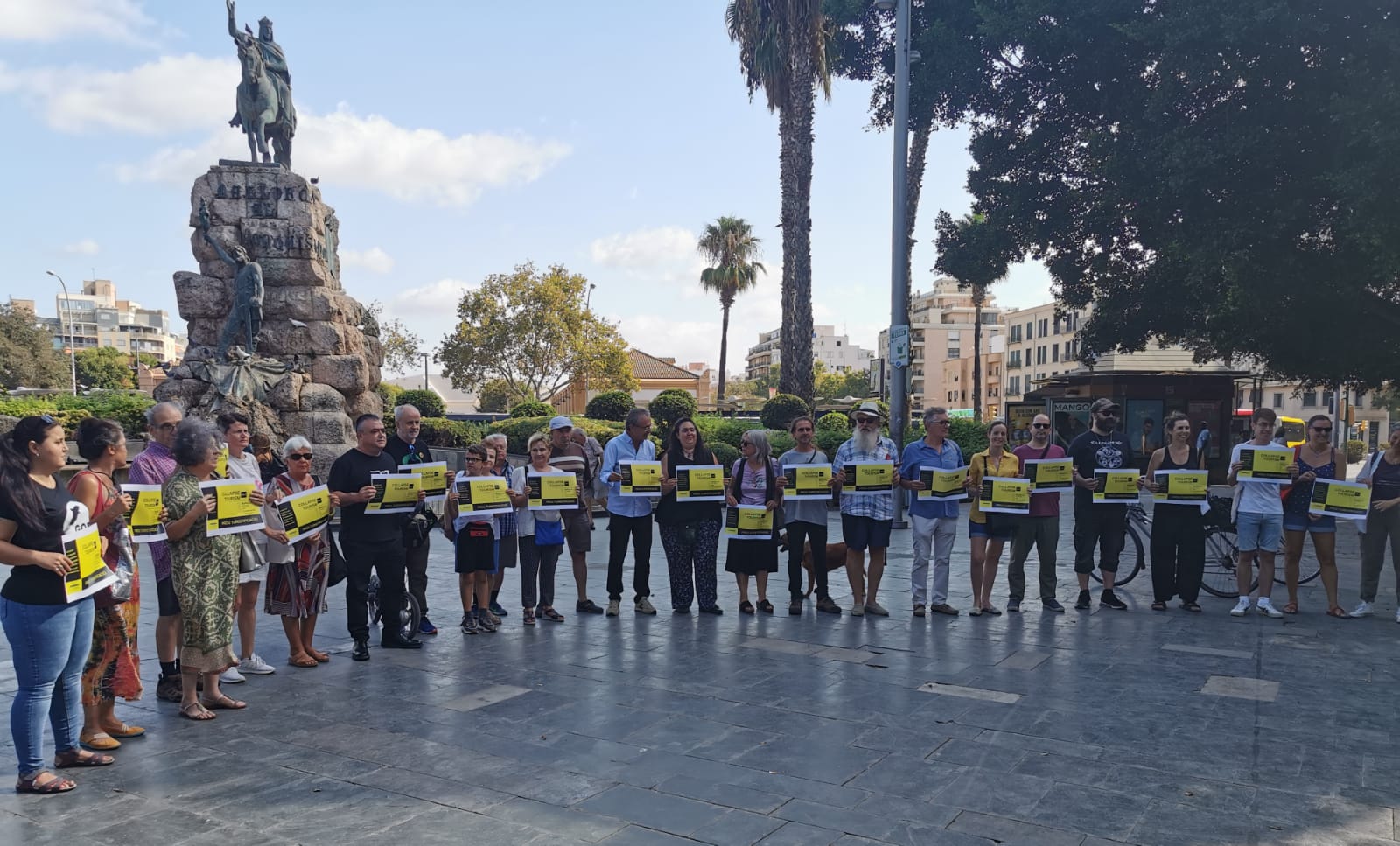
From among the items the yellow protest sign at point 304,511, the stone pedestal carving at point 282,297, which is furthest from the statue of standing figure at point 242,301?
the yellow protest sign at point 304,511

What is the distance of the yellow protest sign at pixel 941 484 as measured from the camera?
28.3ft

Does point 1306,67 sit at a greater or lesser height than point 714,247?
lesser

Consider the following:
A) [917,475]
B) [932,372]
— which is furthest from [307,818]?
[932,372]

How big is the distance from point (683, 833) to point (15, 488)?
3.39m

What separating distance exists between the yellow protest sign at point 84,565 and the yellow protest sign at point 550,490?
153 inches

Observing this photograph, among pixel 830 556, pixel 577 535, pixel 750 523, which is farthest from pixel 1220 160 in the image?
pixel 577 535

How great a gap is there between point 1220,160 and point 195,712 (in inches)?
584

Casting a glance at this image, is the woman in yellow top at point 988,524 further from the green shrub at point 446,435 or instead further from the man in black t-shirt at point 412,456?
the green shrub at point 446,435

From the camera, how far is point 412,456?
26.1 feet

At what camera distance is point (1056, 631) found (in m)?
8.20

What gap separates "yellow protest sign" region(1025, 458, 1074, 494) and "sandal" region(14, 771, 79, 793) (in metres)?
7.37

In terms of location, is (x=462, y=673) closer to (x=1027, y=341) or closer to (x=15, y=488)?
(x=15, y=488)

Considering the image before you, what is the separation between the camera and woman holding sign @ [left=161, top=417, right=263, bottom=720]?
18.9 ft

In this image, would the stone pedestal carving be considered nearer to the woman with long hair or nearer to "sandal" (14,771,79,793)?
the woman with long hair
